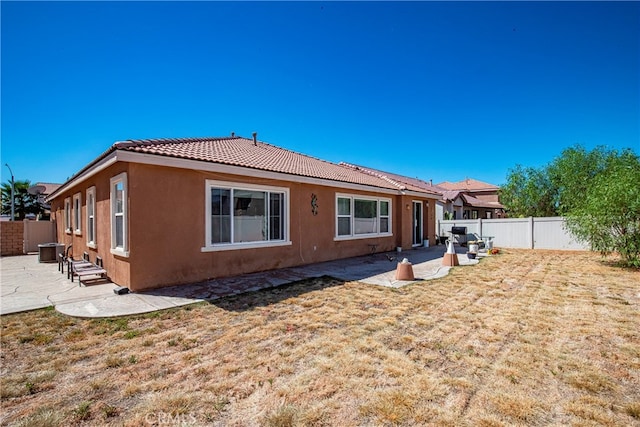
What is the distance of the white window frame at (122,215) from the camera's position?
6.69m

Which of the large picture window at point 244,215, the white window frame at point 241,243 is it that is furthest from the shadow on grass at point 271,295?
the large picture window at point 244,215

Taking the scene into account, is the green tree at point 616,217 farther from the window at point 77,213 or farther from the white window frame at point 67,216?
the white window frame at point 67,216

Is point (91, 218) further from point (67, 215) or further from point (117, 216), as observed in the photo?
point (67, 215)

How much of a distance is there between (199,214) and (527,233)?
56.1 feet

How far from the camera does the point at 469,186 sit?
42.2 metres

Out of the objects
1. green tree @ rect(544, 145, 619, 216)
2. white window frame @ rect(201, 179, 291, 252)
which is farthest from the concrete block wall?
green tree @ rect(544, 145, 619, 216)

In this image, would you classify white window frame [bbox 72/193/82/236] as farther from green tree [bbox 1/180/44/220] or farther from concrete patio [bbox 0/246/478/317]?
green tree [bbox 1/180/44/220]

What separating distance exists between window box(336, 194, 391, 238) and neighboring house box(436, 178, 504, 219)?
11898 mm

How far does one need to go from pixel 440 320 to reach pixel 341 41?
10517 mm

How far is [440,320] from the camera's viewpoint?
4.98 meters

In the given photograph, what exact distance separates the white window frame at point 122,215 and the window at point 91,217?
93.8 inches

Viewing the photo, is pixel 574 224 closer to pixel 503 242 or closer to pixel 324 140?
pixel 503 242

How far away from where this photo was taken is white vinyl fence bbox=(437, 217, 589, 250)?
15.4 m

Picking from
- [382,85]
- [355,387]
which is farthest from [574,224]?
[355,387]
